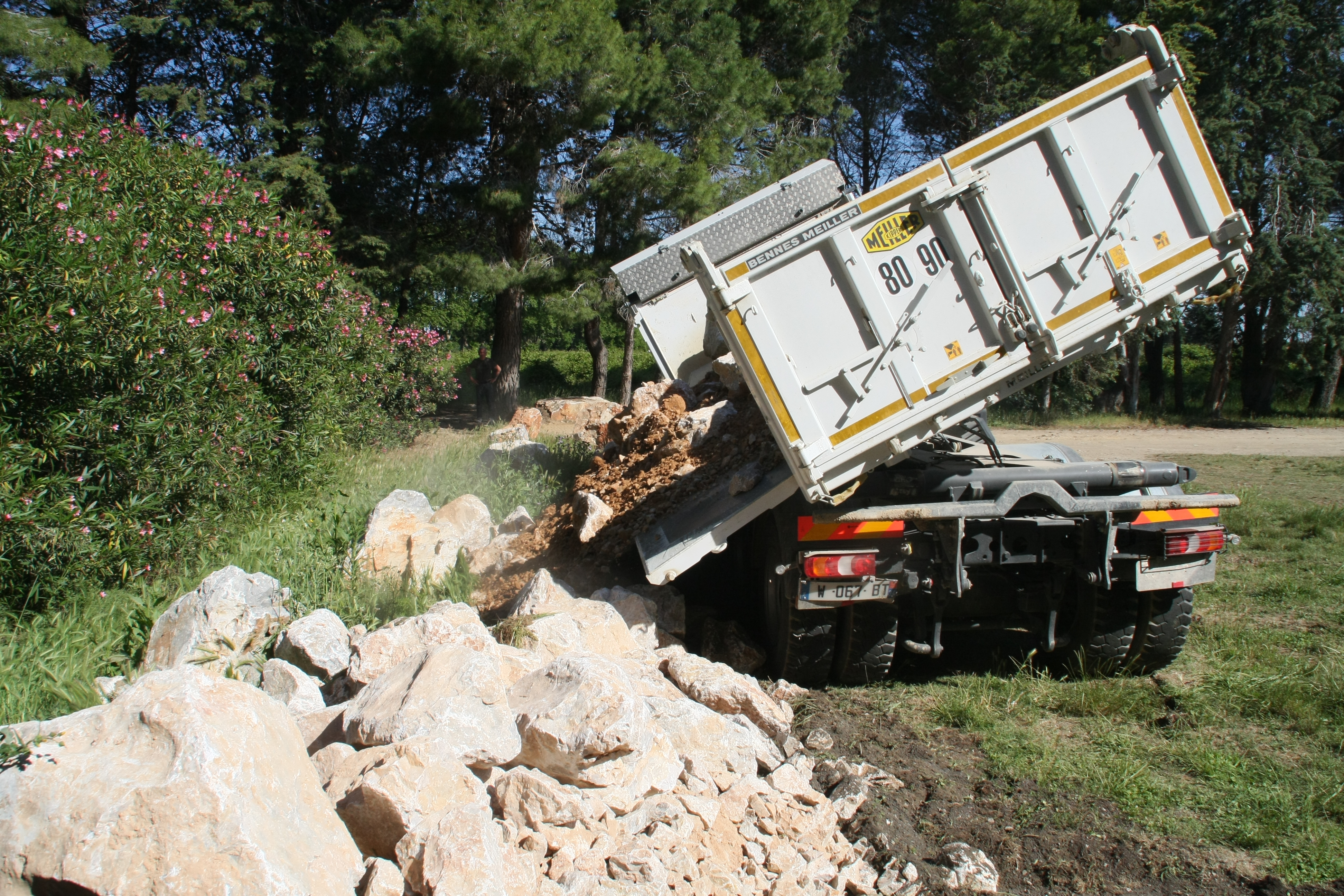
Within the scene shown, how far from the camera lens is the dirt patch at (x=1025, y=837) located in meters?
3.15

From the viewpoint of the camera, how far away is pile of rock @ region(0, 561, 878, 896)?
2531 millimetres

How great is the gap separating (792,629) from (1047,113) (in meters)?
3.02

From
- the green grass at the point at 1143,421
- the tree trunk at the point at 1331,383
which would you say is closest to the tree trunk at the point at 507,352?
the green grass at the point at 1143,421

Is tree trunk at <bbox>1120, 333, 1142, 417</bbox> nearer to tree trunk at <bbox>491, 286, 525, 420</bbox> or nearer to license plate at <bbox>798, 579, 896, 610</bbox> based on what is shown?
tree trunk at <bbox>491, 286, 525, 420</bbox>

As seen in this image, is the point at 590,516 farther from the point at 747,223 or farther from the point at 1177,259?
the point at 1177,259

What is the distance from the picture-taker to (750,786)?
11.5ft

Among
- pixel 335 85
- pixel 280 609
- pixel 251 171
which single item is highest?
pixel 335 85

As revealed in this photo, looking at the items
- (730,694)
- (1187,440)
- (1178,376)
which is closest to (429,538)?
(730,694)

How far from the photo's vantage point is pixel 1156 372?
89.0ft

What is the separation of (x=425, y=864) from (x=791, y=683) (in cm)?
263

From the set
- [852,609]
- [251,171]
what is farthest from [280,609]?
[251,171]

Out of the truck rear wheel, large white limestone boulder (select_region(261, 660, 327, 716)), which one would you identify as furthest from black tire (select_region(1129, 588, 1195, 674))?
large white limestone boulder (select_region(261, 660, 327, 716))

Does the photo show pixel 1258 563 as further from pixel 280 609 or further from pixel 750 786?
pixel 280 609

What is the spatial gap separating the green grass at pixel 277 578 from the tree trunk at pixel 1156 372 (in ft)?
75.9
